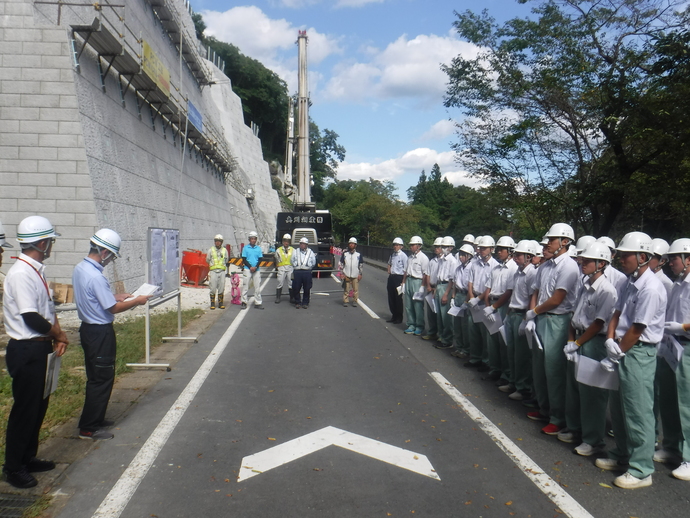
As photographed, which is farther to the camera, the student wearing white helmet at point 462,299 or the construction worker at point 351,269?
the construction worker at point 351,269

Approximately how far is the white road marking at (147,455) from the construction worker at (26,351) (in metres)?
Answer: 0.68

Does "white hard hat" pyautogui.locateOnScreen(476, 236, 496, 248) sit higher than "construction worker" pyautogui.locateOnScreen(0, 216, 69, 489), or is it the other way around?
"white hard hat" pyautogui.locateOnScreen(476, 236, 496, 248)

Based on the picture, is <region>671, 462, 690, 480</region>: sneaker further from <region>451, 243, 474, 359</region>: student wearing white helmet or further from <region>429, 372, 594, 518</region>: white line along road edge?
<region>451, 243, 474, 359</region>: student wearing white helmet

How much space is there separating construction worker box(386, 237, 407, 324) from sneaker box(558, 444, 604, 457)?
25.4ft

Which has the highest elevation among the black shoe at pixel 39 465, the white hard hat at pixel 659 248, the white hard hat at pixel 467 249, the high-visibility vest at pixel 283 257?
the white hard hat at pixel 659 248

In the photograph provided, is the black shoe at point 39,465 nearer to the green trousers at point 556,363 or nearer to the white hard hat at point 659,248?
the green trousers at point 556,363

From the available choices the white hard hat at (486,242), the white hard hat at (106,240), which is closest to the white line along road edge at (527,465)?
the white hard hat at (486,242)

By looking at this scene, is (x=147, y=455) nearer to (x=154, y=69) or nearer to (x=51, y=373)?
(x=51, y=373)

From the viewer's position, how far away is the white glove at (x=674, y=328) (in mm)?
4930

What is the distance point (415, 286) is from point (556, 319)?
6.21m

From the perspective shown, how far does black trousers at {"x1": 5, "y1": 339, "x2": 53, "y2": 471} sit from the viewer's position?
Answer: 450 cm

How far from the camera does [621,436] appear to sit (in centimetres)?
511

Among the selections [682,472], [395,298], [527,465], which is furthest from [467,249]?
[682,472]

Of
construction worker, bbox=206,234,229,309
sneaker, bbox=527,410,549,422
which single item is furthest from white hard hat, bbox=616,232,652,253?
construction worker, bbox=206,234,229,309
